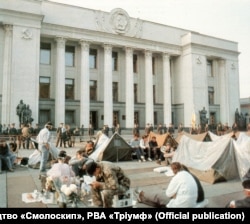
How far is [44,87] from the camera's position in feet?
108

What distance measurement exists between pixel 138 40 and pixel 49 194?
105ft

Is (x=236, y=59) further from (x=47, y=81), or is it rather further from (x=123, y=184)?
(x=123, y=184)

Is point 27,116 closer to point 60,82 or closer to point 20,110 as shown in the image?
point 20,110

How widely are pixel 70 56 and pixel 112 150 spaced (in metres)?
23.1

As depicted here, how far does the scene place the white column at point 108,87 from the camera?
111 feet

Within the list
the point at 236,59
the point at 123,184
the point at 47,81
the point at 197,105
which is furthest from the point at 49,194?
the point at 236,59

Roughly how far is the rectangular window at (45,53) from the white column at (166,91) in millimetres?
14977

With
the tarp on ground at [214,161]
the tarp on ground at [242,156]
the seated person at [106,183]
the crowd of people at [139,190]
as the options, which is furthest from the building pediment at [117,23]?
the seated person at [106,183]

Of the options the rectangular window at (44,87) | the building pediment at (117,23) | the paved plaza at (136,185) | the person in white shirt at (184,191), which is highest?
the building pediment at (117,23)

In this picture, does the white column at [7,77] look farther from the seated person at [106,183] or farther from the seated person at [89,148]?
the seated person at [106,183]

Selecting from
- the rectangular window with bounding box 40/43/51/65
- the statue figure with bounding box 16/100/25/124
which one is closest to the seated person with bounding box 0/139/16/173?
the statue figure with bounding box 16/100/25/124

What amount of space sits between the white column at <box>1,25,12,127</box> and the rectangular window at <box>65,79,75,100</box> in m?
7.27

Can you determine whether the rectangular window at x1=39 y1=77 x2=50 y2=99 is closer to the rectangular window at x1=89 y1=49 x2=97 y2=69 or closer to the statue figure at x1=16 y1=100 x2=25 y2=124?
the statue figure at x1=16 y1=100 x2=25 y2=124
